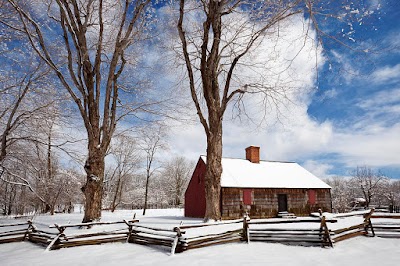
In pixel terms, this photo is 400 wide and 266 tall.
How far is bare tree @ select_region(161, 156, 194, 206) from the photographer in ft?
170

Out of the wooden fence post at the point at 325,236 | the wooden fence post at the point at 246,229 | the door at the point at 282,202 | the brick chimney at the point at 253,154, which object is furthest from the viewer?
the brick chimney at the point at 253,154

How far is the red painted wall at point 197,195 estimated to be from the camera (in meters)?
23.0

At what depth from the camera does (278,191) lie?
77.9ft

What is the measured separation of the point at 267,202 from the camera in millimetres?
23188

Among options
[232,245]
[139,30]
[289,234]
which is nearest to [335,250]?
[289,234]

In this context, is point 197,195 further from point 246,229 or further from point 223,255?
point 223,255

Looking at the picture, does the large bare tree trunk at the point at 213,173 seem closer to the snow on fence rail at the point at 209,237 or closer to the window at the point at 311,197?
the snow on fence rail at the point at 209,237

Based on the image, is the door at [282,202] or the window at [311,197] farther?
the window at [311,197]

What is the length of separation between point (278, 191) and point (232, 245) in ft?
50.5

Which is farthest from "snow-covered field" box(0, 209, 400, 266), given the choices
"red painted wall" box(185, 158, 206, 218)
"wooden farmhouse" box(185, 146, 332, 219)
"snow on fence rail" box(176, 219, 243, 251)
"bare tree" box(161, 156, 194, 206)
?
"bare tree" box(161, 156, 194, 206)

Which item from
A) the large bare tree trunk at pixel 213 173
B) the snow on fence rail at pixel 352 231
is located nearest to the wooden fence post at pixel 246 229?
the large bare tree trunk at pixel 213 173

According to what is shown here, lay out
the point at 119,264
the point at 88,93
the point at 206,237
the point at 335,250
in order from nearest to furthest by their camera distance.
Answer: the point at 119,264
the point at 335,250
the point at 206,237
the point at 88,93

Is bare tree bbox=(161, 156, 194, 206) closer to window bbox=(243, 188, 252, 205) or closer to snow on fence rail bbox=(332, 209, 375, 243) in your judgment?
window bbox=(243, 188, 252, 205)

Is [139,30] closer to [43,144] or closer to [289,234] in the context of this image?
[43,144]
